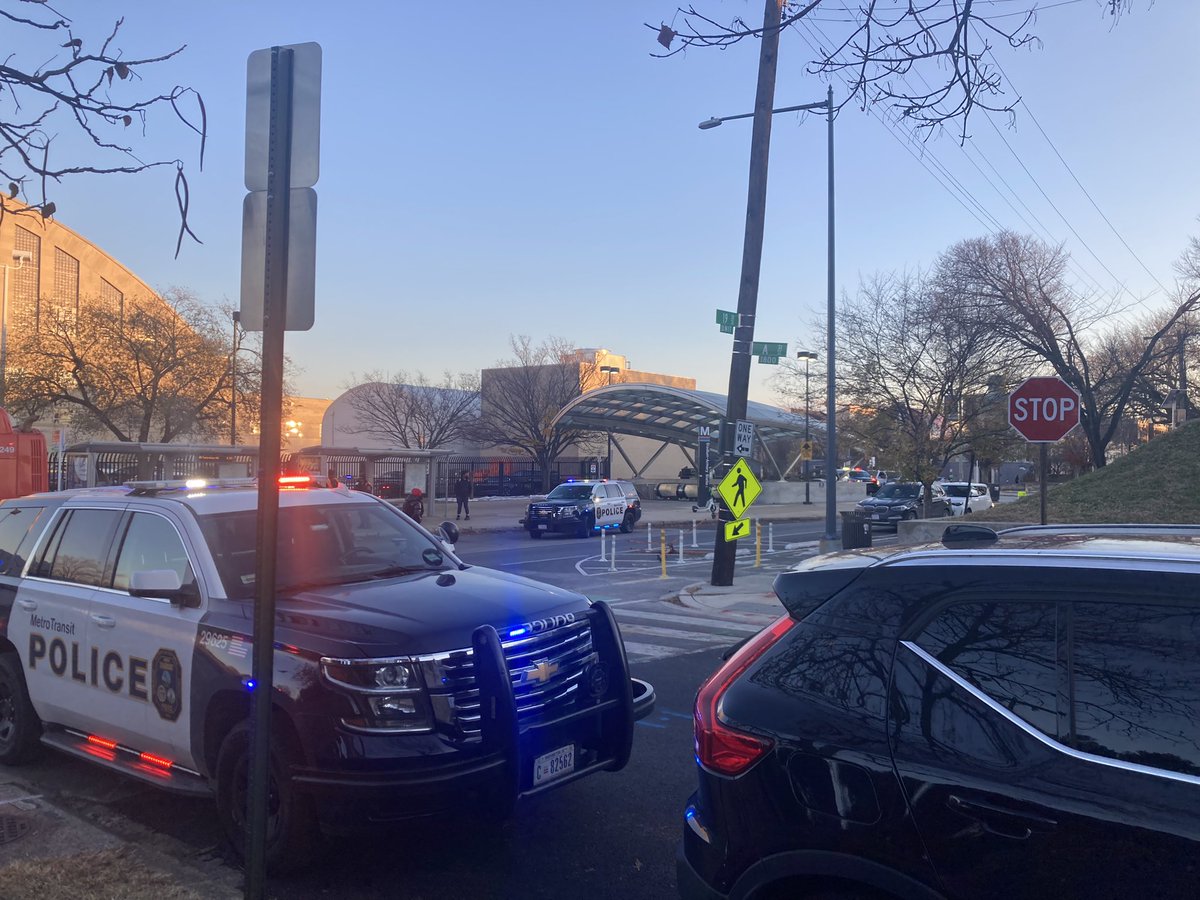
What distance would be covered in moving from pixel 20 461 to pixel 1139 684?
22990 mm

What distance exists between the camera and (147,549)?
226 inches

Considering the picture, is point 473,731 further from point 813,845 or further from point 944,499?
point 944,499

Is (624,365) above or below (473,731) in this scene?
above

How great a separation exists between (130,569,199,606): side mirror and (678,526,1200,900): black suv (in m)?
3.15

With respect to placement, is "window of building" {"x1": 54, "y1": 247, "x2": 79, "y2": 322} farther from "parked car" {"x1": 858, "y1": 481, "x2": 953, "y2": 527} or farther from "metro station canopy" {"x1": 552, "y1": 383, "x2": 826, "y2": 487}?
"parked car" {"x1": 858, "y1": 481, "x2": 953, "y2": 527}

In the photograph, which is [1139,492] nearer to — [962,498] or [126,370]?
[962,498]

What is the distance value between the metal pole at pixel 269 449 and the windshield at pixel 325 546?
1.93 metres

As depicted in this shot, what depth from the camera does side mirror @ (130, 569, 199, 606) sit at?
5.07m

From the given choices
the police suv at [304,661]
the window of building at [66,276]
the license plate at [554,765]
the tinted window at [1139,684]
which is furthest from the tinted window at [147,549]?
the window of building at [66,276]

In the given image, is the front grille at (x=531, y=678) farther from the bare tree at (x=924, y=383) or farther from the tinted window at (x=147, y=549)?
the bare tree at (x=924, y=383)

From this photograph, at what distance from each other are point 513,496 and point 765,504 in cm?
1329

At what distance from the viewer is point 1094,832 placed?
2.43 m

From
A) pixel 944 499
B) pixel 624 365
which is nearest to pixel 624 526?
pixel 944 499

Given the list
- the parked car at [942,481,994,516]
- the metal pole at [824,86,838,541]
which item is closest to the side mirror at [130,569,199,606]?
the metal pole at [824,86,838,541]
